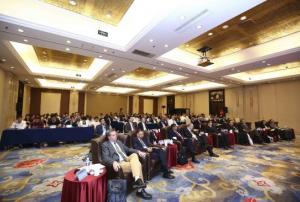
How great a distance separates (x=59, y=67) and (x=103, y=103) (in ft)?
32.6

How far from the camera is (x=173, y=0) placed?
12.3 feet

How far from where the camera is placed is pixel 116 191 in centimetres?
256

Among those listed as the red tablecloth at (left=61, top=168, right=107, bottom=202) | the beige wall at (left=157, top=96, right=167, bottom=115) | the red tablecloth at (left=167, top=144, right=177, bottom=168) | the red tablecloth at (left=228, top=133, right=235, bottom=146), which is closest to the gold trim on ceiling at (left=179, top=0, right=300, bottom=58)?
the red tablecloth at (left=228, top=133, right=235, bottom=146)

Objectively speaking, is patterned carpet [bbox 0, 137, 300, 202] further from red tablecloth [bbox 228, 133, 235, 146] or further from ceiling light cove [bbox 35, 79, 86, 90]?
ceiling light cove [bbox 35, 79, 86, 90]

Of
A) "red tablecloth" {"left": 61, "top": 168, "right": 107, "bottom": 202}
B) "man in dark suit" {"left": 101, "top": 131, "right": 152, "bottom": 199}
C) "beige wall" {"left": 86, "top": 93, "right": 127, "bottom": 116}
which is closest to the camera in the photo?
"red tablecloth" {"left": 61, "top": 168, "right": 107, "bottom": 202}

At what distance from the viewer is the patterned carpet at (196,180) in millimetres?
3105

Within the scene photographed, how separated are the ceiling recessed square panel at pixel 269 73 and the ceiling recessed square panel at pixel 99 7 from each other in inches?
332

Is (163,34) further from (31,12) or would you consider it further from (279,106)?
(279,106)

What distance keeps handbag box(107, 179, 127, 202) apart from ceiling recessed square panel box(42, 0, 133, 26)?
4.54 m

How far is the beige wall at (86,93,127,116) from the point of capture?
19.5 m

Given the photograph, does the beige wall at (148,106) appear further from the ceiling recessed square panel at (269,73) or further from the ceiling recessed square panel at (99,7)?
the ceiling recessed square panel at (99,7)

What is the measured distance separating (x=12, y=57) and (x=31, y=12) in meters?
3.32

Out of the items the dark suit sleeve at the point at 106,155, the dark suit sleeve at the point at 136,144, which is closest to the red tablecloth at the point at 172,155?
the dark suit sleeve at the point at 136,144

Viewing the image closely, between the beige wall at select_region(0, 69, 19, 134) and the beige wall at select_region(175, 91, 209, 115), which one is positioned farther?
the beige wall at select_region(175, 91, 209, 115)
